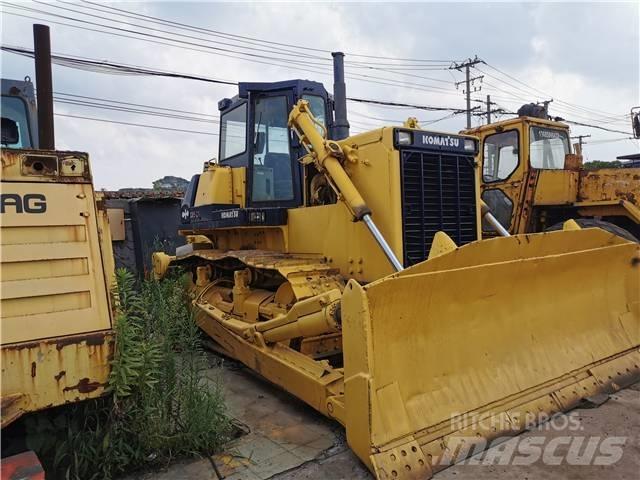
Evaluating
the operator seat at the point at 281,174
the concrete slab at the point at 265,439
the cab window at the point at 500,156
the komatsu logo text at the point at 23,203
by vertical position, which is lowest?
the concrete slab at the point at 265,439

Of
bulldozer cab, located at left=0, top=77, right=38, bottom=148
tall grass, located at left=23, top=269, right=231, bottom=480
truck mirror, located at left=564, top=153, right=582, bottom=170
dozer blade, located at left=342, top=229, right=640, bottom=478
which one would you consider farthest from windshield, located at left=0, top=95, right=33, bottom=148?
truck mirror, located at left=564, top=153, right=582, bottom=170

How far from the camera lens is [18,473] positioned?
→ 2.10 metres

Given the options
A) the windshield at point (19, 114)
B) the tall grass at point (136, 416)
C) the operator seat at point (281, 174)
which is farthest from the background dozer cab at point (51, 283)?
the operator seat at point (281, 174)

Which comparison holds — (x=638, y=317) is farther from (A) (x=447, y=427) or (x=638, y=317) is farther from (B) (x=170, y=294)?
(B) (x=170, y=294)

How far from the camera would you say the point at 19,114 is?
478cm

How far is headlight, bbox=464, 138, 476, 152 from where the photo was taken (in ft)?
15.4

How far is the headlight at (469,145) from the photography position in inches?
184

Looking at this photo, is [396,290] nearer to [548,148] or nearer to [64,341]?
[64,341]

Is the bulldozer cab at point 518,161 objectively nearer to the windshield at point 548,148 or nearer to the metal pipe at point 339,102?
the windshield at point 548,148

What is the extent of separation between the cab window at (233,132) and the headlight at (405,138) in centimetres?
240

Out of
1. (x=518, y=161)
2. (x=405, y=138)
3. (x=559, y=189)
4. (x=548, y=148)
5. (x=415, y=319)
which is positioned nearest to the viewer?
(x=415, y=319)

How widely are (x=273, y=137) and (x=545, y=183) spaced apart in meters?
4.68

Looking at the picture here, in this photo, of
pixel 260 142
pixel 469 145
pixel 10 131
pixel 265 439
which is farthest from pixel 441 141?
pixel 10 131

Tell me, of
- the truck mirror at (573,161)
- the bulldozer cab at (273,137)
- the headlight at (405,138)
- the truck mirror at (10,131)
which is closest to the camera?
the headlight at (405,138)
